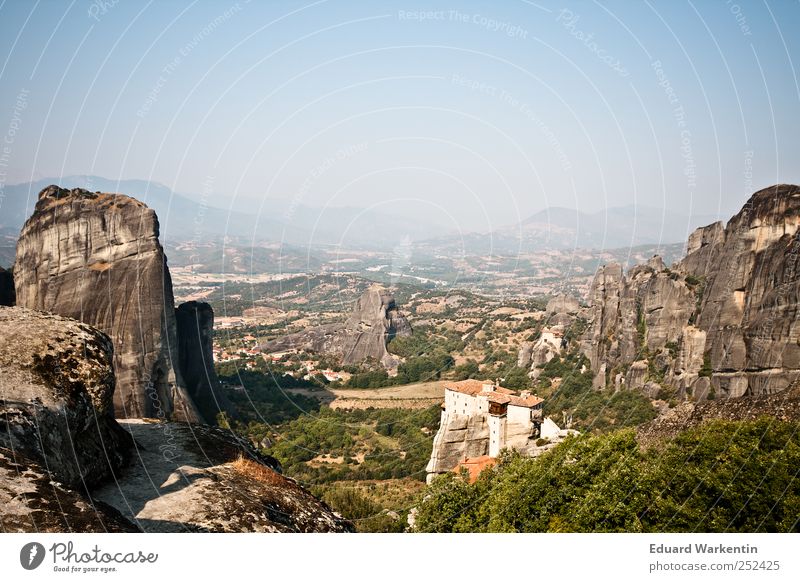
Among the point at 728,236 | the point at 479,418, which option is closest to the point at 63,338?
the point at 479,418

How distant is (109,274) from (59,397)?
29.1 meters

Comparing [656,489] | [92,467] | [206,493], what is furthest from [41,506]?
[656,489]

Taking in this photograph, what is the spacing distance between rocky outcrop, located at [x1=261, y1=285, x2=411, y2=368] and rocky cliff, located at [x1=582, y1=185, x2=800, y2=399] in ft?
109

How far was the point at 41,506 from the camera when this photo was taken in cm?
722

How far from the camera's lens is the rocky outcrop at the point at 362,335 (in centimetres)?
7944

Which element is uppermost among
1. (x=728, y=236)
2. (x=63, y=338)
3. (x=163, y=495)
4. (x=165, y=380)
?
(x=728, y=236)

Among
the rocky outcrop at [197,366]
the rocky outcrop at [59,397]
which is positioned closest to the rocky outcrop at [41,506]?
the rocky outcrop at [59,397]

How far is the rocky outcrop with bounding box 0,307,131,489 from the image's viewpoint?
345 inches

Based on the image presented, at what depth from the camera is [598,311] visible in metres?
55.1

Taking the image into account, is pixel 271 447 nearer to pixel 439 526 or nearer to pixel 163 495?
pixel 439 526

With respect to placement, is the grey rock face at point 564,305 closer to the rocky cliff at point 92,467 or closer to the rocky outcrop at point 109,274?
the rocky outcrop at point 109,274

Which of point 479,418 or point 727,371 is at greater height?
point 727,371

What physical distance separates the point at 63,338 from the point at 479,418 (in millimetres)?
20903

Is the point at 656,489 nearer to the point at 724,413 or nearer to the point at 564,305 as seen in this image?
the point at 724,413
